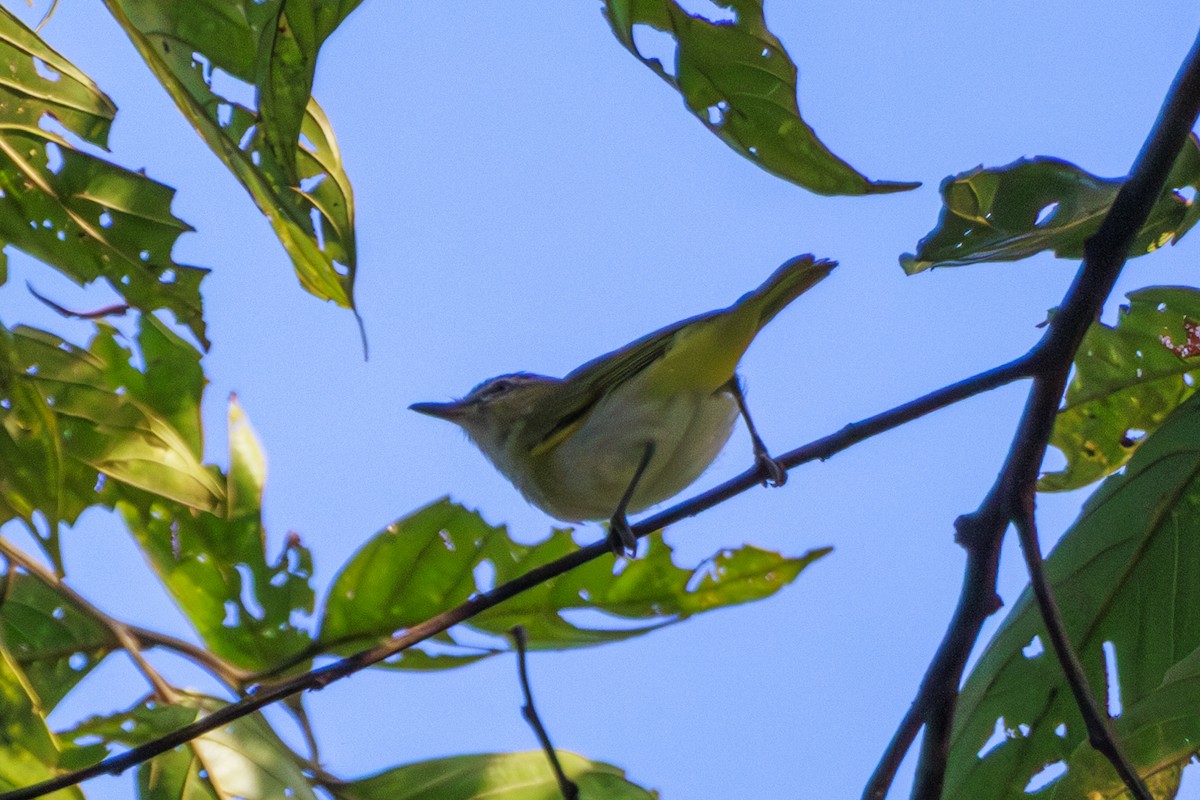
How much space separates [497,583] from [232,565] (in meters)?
0.57

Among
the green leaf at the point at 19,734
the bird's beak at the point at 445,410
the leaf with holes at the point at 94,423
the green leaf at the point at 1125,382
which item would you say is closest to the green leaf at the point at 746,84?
the green leaf at the point at 1125,382

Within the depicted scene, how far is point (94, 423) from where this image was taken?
2.54m

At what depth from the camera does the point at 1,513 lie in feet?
7.48

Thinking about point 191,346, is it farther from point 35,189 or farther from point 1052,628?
point 1052,628

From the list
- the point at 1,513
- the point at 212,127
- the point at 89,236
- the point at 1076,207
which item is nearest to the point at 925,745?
the point at 1076,207

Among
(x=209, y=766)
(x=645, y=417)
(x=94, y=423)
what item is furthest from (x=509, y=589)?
(x=645, y=417)

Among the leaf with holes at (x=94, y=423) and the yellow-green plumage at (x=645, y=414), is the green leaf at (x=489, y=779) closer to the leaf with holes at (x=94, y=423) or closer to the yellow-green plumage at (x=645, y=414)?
the leaf with holes at (x=94, y=423)

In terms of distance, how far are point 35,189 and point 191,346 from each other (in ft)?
1.41

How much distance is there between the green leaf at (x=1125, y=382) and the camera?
9.09 feet

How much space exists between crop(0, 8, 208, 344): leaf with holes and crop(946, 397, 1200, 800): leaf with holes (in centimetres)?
177

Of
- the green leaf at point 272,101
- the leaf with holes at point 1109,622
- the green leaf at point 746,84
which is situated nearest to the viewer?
the green leaf at point 272,101

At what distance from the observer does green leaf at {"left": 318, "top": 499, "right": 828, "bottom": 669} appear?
260cm

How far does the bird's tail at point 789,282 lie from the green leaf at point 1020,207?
639 mm

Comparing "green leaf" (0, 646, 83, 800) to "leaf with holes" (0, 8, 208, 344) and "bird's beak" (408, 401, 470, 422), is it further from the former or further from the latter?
"bird's beak" (408, 401, 470, 422)
